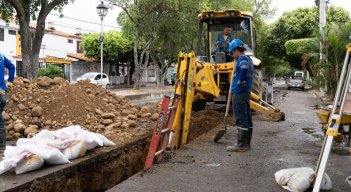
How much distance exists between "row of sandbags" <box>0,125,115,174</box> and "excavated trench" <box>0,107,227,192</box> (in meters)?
0.11

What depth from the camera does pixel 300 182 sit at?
14.4 ft

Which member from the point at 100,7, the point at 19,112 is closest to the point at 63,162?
the point at 19,112

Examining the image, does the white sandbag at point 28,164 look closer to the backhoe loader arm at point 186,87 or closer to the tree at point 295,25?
the backhoe loader arm at point 186,87

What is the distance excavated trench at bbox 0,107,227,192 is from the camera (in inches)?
196

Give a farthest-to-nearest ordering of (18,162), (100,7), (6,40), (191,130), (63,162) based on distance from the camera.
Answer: (6,40) < (100,7) < (191,130) < (63,162) < (18,162)

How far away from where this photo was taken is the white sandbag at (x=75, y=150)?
18.9 feet

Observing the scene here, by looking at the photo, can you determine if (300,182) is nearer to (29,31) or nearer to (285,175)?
(285,175)

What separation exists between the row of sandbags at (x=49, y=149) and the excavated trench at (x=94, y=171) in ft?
0.35

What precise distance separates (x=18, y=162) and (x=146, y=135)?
3.21 metres

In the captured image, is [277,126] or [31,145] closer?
[31,145]

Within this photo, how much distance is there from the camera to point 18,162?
505cm

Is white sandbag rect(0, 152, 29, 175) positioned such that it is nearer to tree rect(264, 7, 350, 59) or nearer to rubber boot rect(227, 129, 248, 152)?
rubber boot rect(227, 129, 248, 152)

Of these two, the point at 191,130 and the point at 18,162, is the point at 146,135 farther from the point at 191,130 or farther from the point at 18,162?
the point at 18,162

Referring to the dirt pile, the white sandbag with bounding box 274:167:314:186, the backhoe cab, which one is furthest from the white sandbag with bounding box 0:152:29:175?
the backhoe cab
